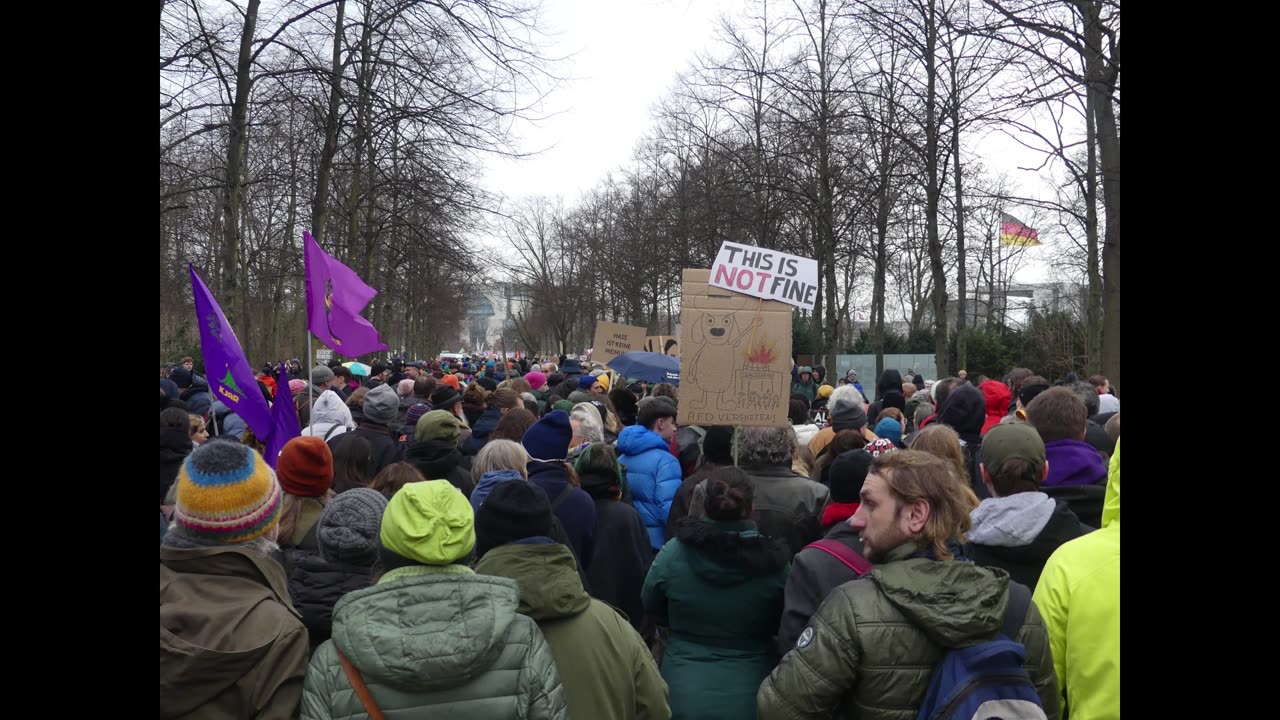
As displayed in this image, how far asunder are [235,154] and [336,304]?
6048 mm

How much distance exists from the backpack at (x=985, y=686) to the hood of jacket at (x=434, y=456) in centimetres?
427

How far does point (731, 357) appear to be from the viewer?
6781 mm

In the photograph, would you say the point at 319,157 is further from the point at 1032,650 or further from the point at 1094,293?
the point at 1032,650

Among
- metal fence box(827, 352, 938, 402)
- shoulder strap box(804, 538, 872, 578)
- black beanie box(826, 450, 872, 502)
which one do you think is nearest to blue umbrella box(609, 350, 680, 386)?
black beanie box(826, 450, 872, 502)

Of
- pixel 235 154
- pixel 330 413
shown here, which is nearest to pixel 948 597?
pixel 330 413

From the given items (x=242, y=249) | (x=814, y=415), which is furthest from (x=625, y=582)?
(x=242, y=249)

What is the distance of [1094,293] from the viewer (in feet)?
51.9

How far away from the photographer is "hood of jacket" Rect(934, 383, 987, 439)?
725 cm

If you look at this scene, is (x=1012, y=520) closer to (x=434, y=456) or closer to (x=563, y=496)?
(x=563, y=496)

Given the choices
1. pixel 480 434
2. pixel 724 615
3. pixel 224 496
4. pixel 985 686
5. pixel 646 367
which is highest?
pixel 646 367

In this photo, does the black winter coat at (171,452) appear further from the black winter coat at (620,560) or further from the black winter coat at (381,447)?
the black winter coat at (620,560)

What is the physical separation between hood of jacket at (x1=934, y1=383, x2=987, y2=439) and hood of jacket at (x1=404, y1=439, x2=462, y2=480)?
3521mm
